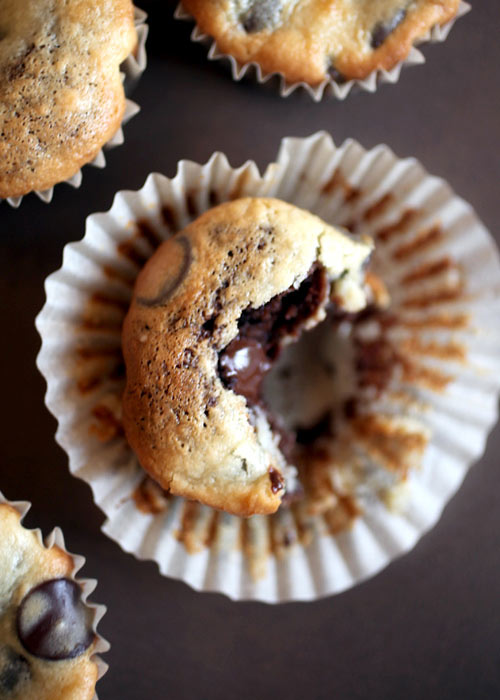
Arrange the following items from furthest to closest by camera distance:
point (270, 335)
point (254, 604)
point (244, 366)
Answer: point (254, 604) → point (270, 335) → point (244, 366)

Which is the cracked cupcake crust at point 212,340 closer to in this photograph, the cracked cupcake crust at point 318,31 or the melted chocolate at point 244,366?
the melted chocolate at point 244,366

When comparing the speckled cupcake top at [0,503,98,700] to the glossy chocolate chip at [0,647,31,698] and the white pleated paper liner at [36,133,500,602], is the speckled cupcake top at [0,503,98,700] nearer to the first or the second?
the glossy chocolate chip at [0,647,31,698]

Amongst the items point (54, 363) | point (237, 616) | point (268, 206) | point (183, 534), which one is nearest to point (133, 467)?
point (183, 534)

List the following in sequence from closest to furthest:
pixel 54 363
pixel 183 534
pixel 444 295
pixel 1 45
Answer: pixel 1 45 → pixel 54 363 → pixel 183 534 → pixel 444 295

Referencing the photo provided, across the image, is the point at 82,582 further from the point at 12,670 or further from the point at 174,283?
the point at 174,283

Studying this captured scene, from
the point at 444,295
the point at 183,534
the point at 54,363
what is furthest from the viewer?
the point at 444,295

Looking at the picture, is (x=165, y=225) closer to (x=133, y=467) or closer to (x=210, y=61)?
(x=210, y=61)

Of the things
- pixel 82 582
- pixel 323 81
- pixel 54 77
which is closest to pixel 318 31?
pixel 323 81
